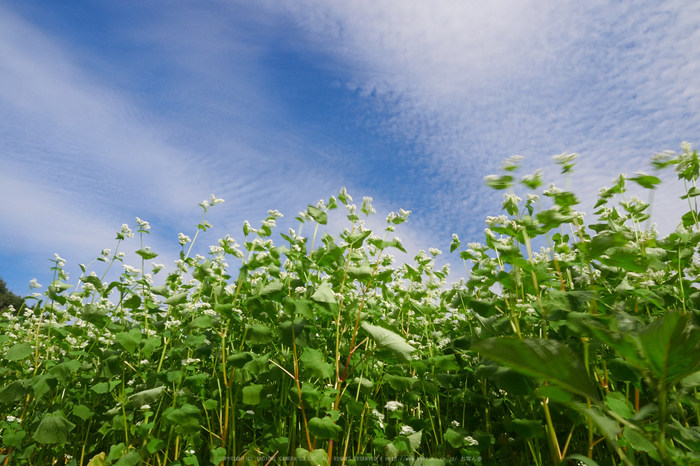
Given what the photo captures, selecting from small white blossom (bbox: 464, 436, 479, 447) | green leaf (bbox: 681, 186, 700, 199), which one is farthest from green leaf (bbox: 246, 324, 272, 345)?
green leaf (bbox: 681, 186, 700, 199)

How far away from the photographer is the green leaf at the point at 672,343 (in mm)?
576

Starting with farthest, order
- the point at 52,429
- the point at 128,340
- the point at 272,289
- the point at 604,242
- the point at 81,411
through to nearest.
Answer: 1. the point at 81,411
2. the point at 52,429
3. the point at 128,340
4. the point at 272,289
5. the point at 604,242

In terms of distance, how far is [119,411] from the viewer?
2.64 meters

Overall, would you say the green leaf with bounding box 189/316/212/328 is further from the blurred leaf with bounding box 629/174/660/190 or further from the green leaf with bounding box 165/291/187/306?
the blurred leaf with bounding box 629/174/660/190

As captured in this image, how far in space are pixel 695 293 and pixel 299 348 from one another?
2384mm

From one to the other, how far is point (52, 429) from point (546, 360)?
3008 millimetres

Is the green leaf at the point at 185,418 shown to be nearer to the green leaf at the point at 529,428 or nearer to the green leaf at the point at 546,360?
the green leaf at the point at 529,428

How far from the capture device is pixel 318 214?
2494mm

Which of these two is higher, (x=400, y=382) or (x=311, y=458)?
(x=400, y=382)

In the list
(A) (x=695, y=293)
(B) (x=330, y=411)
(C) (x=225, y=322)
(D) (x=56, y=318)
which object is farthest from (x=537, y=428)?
(D) (x=56, y=318)

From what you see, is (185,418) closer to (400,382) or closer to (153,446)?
(153,446)

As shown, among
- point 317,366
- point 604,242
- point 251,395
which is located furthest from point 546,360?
point 251,395

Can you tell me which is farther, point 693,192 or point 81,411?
point 81,411

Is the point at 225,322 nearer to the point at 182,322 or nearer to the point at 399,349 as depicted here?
the point at 182,322
